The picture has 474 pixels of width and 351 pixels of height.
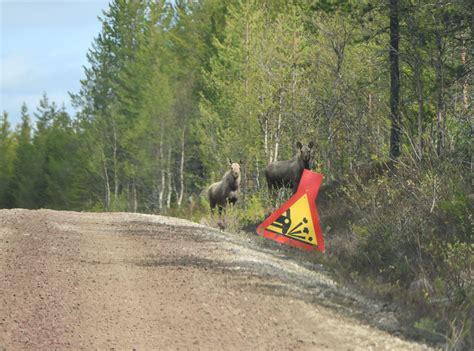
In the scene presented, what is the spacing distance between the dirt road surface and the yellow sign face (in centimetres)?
51

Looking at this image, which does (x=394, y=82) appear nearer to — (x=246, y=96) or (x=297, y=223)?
(x=297, y=223)

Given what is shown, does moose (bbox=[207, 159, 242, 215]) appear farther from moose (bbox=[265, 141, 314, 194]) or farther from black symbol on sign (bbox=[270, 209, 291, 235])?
black symbol on sign (bbox=[270, 209, 291, 235])

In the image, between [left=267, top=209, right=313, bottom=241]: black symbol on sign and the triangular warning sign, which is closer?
the triangular warning sign

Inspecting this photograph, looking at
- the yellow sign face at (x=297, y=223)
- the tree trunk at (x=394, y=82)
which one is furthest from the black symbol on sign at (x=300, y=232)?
the tree trunk at (x=394, y=82)

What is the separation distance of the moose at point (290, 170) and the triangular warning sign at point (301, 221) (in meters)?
5.59

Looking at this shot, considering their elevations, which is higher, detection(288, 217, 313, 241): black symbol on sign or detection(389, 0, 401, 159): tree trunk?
detection(389, 0, 401, 159): tree trunk

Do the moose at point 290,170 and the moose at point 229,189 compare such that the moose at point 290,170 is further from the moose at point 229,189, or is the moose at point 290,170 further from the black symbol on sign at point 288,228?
the black symbol on sign at point 288,228

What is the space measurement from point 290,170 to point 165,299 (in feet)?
39.0

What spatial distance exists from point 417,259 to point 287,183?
990cm

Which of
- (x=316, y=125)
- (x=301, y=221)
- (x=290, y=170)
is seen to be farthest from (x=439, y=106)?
(x=316, y=125)

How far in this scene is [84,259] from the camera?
11.3 meters

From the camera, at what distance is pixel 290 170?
20344 millimetres

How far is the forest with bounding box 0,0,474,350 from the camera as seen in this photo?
12.2 m

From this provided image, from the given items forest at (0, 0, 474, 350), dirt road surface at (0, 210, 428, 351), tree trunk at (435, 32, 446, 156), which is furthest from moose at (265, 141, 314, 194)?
dirt road surface at (0, 210, 428, 351)
